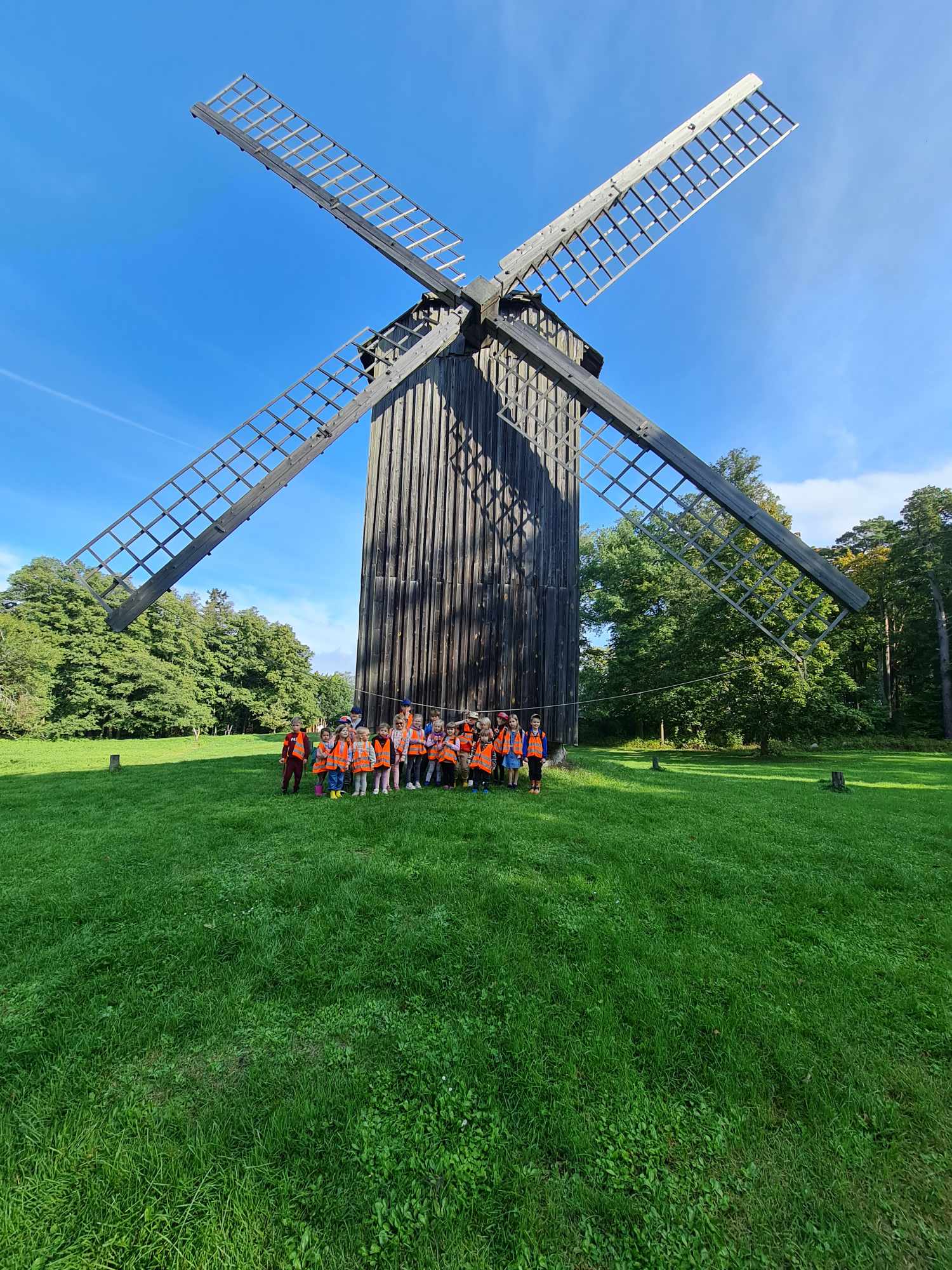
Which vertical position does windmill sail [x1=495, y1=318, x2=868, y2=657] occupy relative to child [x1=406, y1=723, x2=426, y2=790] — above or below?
above

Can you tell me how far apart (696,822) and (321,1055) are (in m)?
6.37

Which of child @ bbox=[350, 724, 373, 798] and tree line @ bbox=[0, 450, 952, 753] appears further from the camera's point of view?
tree line @ bbox=[0, 450, 952, 753]

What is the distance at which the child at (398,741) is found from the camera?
10.1 m

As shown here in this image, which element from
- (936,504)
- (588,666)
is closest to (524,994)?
(588,666)

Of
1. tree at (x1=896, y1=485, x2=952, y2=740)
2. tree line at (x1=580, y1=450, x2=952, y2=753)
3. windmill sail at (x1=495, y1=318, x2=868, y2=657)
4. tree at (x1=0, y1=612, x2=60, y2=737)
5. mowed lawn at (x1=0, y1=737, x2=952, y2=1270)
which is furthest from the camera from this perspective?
tree at (x1=0, y1=612, x2=60, y2=737)

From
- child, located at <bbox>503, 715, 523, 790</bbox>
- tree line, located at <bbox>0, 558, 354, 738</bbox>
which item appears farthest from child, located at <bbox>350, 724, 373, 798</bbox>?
tree line, located at <bbox>0, 558, 354, 738</bbox>

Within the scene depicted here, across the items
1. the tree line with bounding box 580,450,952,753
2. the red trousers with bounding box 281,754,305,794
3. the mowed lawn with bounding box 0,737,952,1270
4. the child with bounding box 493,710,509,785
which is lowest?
the mowed lawn with bounding box 0,737,952,1270

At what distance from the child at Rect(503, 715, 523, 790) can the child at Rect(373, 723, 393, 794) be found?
2.30 metres

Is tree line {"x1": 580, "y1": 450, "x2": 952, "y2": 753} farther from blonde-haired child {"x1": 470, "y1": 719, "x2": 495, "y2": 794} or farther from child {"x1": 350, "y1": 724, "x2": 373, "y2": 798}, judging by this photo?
child {"x1": 350, "y1": 724, "x2": 373, "y2": 798}

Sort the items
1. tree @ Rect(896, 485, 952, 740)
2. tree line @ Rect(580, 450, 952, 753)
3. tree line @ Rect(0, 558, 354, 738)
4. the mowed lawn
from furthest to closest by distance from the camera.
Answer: tree line @ Rect(0, 558, 354, 738) → tree @ Rect(896, 485, 952, 740) → tree line @ Rect(580, 450, 952, 753) → the mowed lawn

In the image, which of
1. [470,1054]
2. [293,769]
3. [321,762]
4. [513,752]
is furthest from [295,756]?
[470,1054]

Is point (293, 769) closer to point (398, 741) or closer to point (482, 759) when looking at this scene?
point (398, 741)

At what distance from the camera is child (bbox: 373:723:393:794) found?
31.8ft

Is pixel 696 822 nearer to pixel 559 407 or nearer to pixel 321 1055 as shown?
pixel 321 1055
